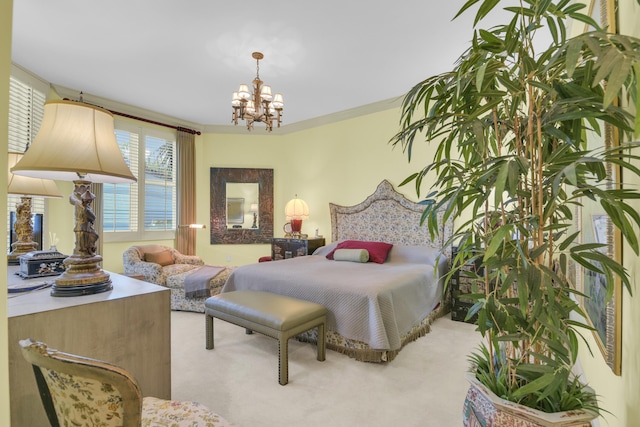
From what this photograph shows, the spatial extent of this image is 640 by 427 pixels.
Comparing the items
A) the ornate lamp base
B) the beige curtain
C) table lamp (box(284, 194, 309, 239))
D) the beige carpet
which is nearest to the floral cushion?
the ornate lamp base

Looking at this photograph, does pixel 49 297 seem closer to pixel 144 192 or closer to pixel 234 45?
pixel 234 45

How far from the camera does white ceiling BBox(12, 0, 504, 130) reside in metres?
2.53

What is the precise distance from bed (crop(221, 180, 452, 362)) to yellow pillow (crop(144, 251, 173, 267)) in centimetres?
168

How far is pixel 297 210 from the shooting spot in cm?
511

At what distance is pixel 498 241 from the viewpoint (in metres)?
0.72

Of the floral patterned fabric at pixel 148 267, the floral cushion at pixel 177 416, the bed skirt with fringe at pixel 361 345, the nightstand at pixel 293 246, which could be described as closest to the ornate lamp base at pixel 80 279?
the floral cushion at pixel 177 416

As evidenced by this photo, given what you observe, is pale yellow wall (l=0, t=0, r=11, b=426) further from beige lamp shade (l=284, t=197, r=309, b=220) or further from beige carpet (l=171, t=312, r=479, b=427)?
beige lamp shade (l=284, t=197, r=309, b=220)

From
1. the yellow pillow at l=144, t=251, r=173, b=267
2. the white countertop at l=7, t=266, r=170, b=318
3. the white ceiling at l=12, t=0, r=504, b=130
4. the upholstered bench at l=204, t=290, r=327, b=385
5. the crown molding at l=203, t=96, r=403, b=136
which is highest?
the white ceiling at l=12, t=0, r=504, b=130

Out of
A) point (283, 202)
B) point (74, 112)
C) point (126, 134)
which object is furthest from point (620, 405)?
point (126, 134)

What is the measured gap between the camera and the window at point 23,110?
342cm

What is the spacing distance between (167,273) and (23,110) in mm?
2549

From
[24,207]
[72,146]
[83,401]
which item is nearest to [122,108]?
[24,207]

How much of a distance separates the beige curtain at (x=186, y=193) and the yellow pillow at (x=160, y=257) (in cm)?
78

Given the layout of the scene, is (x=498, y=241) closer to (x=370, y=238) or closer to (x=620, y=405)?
(x=620, y=405)
